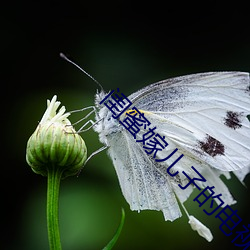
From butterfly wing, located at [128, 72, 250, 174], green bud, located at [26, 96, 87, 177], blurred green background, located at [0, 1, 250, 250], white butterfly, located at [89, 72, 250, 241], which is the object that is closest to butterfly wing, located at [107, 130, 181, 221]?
white butterfly, located at [89, 72, 250, 241]

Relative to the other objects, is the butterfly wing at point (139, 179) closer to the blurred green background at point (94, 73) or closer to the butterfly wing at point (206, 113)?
the butterfly wing at point (206, 113)

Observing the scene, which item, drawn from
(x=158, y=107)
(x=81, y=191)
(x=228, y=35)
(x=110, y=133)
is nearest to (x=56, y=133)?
(x=110, y=133)

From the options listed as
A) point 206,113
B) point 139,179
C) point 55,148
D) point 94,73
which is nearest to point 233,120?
point 206,113

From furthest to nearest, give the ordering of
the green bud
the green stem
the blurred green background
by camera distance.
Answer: the blurred green background
the green bud
the green stem

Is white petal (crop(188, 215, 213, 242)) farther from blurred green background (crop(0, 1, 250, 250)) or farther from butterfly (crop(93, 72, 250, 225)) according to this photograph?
blurred green background (crop(0, 1, 250, 250))

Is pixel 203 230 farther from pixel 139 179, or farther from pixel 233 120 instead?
pixel 233 120

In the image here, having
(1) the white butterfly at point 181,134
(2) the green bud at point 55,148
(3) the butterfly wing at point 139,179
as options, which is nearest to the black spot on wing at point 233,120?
(1) the white butterfly at point 181,134

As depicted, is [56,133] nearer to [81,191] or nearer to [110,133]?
[110,133]
